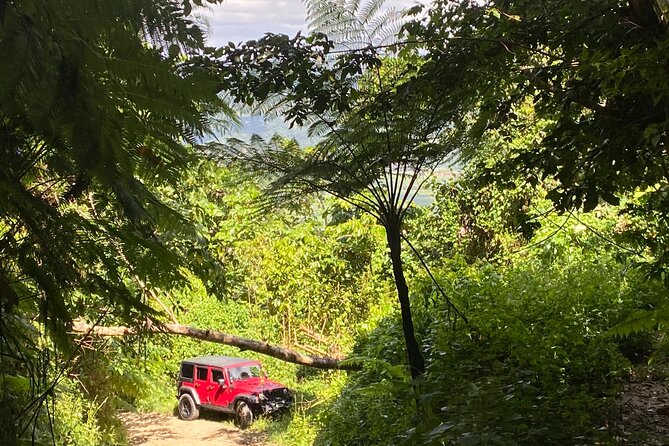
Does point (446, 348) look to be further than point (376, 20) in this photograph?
Yes

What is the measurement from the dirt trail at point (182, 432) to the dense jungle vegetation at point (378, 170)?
2057 mm

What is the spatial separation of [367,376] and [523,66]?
244 centimetres

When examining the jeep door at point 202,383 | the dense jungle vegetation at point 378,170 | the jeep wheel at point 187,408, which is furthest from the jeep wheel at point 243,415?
the dense jungle vegetation at point 378,170

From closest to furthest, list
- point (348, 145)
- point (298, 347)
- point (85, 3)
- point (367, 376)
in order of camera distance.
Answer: point (85, 3)
point (348, 145)
point (367, 376)
point (298, 347)

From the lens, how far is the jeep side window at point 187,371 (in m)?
9.13

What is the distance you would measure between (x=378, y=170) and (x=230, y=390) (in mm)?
6415

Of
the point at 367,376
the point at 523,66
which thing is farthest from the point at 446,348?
the point at 523,66

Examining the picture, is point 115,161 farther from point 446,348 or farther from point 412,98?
point 446,348

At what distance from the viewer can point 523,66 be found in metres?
2.82

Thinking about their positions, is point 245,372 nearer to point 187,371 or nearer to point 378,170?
point 187,371

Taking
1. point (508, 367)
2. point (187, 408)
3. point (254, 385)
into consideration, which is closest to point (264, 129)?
point (508, 367)

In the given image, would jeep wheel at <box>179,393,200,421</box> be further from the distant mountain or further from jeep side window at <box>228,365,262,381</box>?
the distant mountain

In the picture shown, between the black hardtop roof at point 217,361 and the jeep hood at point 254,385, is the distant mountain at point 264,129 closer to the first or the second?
the jeep hood at point 254,385

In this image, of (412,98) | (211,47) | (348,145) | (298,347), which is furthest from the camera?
(298,347)
